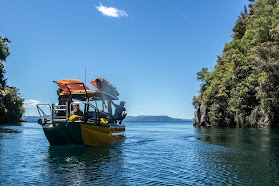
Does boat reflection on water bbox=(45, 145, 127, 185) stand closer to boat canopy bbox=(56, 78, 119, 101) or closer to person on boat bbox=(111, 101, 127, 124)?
boat canopy bbox=(56, 78, 119, 101)

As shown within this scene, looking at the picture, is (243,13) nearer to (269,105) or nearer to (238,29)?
(238,29)

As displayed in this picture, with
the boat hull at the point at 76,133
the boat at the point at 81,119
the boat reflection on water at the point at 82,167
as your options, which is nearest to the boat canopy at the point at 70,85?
the boat at the point at 81,119

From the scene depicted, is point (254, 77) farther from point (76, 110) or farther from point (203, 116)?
point (76, 110)

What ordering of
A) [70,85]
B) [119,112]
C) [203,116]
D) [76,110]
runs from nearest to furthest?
[76,110]
[70,85]
[119,112]
[203,116]

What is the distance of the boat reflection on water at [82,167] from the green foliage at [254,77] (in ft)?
106

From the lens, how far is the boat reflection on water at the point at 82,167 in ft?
29.0

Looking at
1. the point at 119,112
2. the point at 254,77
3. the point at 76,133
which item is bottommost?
the point at 76,133

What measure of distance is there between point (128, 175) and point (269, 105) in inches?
1508

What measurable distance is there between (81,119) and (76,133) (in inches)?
34.0

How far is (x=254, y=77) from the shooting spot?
1909 inches

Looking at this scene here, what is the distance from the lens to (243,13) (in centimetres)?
9475

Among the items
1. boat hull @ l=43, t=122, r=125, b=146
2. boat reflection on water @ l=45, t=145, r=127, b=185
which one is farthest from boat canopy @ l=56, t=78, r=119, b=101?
boat reflection on water @ l=45, t=145, r=127, b=185

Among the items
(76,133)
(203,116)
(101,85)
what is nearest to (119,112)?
(101,85)

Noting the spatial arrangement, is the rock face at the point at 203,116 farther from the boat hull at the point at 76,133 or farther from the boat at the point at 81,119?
the boat hull at the point at 76,133
